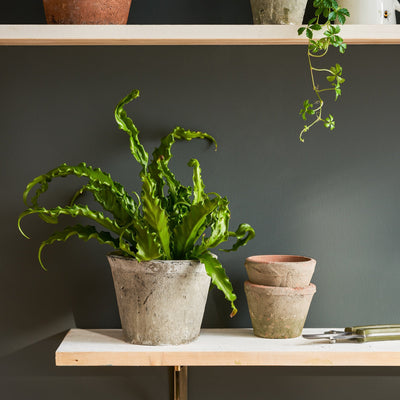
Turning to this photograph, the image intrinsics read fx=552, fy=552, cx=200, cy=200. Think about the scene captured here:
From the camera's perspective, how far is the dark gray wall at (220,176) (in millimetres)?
1376

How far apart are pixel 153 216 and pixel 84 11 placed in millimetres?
487

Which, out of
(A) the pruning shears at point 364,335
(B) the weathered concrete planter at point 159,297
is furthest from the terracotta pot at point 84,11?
(A) the pruning shears at point 364,335

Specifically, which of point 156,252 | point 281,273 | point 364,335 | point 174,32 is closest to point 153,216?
point 156,252

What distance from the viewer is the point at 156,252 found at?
1115 millimetres

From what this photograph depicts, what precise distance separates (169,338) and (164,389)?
0.30 metres

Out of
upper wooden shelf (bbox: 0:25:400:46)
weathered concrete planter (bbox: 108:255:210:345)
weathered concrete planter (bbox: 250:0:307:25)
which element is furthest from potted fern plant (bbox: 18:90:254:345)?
weathered concrete planter (bbox: 250:0:307:25)

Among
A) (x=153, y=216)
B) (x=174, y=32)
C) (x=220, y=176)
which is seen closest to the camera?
(x=153, y=216)

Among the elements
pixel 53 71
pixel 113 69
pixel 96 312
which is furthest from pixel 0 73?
pixel 96 312

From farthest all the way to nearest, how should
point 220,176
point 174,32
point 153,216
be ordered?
point 220,176
point 174,32
point 153,216

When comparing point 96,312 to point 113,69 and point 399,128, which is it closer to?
point 113,69

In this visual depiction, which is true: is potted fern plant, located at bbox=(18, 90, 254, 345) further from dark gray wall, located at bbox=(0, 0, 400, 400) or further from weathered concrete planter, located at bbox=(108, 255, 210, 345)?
dark gray wall, located at bbox=(0, 0, 400, 400)

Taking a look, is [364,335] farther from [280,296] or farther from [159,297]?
[159,297]

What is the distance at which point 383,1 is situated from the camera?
1259mm

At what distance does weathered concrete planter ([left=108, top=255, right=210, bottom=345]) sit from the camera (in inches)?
44.6
